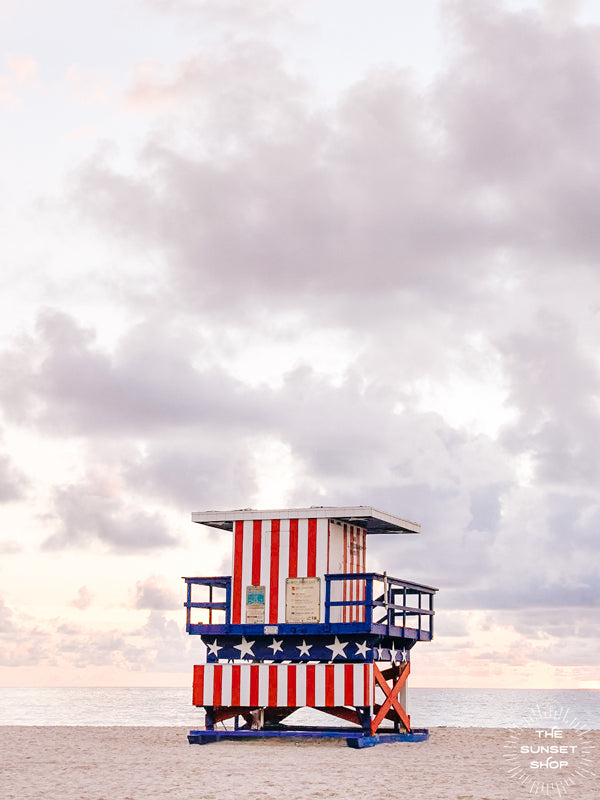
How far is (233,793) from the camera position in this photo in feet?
50.9

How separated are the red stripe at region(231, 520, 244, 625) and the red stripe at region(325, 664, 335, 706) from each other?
8.52 feet

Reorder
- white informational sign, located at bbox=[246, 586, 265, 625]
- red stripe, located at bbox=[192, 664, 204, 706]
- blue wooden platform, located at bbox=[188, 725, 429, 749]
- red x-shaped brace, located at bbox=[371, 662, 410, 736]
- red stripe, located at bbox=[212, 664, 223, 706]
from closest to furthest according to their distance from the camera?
blue wooden platform, located at bbox=[188, 725, 429, 749], red x-shaped brace, located at bbox=[371, 662, 410, 736], red stripe, located at bbox=[212, 664, 223, 706], red stripe, located at bbox=[192, 664, 204, 706], white informational sign, located at bbox=[246, 586, 265, 625]

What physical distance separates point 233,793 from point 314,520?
9692 mm

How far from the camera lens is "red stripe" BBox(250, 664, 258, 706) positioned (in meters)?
23.7

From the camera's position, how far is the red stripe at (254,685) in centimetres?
2373

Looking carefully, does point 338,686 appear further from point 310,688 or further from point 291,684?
point 291,684

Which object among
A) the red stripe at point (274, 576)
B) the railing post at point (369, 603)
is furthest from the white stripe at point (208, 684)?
the railing post at point (369, 603)

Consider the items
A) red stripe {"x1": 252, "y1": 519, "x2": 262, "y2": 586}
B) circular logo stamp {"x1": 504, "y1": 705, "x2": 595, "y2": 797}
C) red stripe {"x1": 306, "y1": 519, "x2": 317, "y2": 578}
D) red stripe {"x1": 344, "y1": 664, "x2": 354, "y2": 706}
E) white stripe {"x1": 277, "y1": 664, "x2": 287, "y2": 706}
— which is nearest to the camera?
circular logo stamp {"x1": 504, "y1": 705, "x2": 595, "y2": 797}

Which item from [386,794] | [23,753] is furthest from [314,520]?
[386,794]


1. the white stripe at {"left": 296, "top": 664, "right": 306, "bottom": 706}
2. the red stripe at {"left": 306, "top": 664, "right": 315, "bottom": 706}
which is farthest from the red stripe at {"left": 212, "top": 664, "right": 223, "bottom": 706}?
the red stripe at {"left": 306, "top": 664, "right": 315, "bottom": 706}

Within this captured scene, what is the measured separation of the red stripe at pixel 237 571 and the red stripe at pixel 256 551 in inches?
12.1

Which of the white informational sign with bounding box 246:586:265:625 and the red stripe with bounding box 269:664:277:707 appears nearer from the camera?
the red stripe with bounding box 269:664:277:707

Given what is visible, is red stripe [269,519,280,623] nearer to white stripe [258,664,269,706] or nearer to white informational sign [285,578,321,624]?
white informational sign [285,578,321,624]

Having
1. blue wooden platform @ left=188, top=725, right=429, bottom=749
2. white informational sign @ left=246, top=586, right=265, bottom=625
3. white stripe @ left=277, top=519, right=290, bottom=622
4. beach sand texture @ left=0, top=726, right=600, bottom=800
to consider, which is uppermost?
white stripe @ left=277, top=519, right=290, bottom=622
